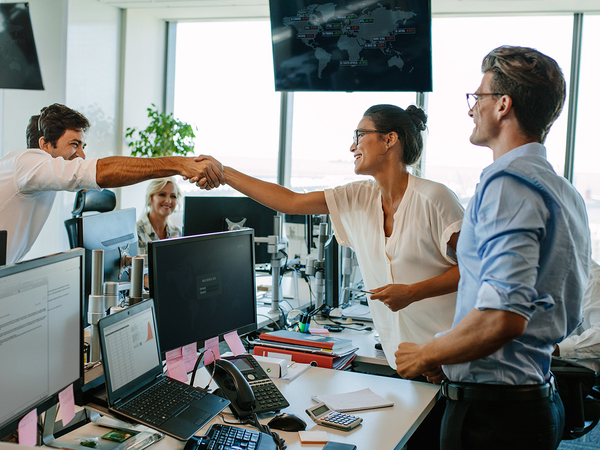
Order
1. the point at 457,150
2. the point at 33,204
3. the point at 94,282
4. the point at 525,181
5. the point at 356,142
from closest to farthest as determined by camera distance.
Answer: the point at 525,181 → the point at 94,282 → the point at 356,142 → the point at 33,204 → the point at 457,150

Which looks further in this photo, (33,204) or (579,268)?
(33,204)

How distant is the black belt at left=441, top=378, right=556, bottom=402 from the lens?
1190 mm

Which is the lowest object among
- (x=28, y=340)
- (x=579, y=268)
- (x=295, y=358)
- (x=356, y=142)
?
(x=295, y=358)

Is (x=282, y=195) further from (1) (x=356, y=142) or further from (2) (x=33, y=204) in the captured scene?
(2) (x=33, y=204)

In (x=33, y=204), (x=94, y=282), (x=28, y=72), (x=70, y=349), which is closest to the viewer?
(x=70, y=349)

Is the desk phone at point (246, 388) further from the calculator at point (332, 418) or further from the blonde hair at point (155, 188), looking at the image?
the blonde hair at point (155, 188)

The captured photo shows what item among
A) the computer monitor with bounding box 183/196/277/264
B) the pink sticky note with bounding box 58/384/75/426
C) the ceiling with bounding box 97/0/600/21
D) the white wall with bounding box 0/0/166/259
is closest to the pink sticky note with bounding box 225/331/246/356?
the pink sticky note with bounding box 58/384/75/426

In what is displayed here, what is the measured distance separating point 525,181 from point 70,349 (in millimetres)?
1069

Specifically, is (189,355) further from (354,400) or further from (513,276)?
(513,276)

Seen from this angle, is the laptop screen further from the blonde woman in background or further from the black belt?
the blonde woman in background

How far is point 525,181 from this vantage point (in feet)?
3.50

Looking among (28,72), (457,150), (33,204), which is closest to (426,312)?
(33,204)

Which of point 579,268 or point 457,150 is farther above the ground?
point 457,150

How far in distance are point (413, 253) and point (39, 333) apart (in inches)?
46.8
